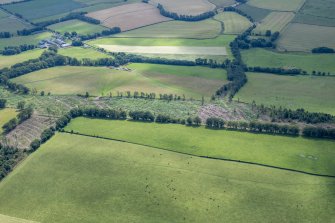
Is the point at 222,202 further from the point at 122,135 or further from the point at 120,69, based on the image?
the point at 120,69

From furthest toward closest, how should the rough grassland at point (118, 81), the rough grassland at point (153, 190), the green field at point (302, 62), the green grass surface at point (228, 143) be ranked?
the green field at point (302, 62), the rough grassland at point (118, 81), the green grass surface at point (228, 143), the rough grassland at point (153, 190)

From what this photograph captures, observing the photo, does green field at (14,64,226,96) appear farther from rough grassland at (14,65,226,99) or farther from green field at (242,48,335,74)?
green field at (242,48,335,74)

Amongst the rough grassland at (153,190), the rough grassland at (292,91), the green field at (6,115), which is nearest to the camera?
the rough grassland at (153,190)

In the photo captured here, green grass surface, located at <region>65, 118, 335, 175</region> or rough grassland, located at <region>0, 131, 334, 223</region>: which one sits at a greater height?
green grass surface, located at <region>65, 118, 335, 175</region>

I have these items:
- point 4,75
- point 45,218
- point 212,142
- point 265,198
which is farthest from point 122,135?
point 4,75

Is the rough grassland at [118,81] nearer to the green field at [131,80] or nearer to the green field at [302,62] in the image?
the green field at [131,80]

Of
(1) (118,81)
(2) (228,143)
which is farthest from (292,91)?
(1) (118,81)

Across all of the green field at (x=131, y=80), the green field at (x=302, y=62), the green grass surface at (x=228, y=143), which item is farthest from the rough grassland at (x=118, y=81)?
the green grass surface at (x=228, y=143)

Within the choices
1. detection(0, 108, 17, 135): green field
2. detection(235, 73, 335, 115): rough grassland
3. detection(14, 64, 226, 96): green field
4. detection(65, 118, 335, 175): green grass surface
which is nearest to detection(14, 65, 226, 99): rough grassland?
detection(14, 64, 226, 96): green field
